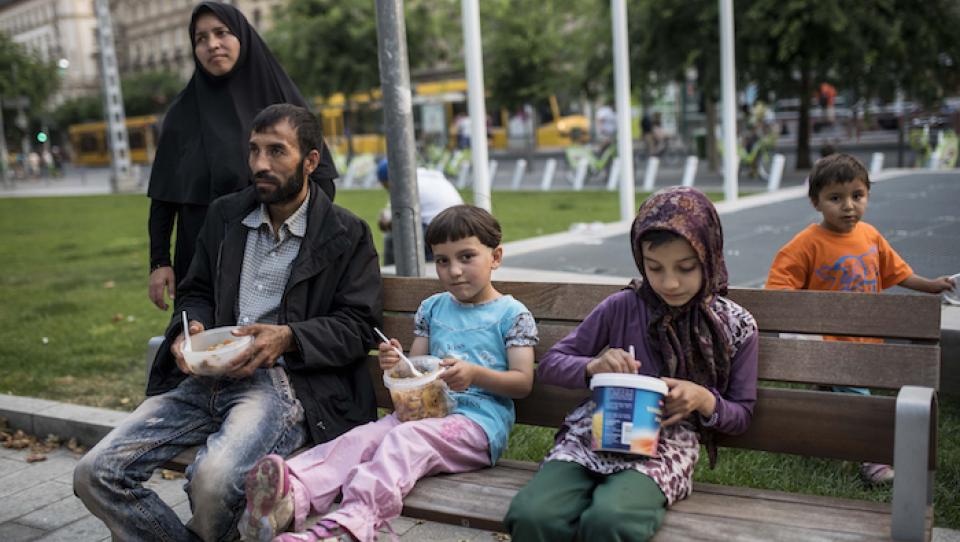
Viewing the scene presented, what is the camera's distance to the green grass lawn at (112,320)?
12.8 ft

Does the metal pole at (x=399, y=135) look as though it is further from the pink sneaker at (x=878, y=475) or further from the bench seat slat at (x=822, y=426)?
the pink sneaker at (x=878, y=475)

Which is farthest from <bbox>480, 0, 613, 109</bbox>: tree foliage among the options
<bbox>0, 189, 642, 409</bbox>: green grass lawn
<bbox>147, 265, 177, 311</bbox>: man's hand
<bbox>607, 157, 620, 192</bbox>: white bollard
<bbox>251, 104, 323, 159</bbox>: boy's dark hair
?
<bbox>251, 104, 323, 159</bbox>: boy's dark hair

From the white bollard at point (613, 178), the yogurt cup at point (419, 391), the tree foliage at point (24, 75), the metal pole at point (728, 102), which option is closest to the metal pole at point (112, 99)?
the white bollard at point (613, 178)

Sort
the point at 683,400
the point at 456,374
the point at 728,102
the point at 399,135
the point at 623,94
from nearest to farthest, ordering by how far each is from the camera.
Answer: the point at 683,400 < the point at 456,374 < the point at 399,135 < the point at 623,94 < the point at 728,102

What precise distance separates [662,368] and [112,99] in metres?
28.4

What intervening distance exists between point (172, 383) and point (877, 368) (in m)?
2.32

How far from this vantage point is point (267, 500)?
105 inches

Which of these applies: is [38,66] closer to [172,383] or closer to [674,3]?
[674,3]

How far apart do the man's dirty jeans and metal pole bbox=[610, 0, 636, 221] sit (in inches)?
320

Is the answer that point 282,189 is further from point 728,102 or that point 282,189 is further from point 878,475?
point 728,102

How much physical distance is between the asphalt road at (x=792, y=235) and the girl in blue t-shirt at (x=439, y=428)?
110 inches

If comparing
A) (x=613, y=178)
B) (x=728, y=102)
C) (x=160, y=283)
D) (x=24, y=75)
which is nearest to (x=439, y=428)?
(x=160, y=283)

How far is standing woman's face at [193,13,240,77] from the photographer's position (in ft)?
12.1

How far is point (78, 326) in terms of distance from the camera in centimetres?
801
